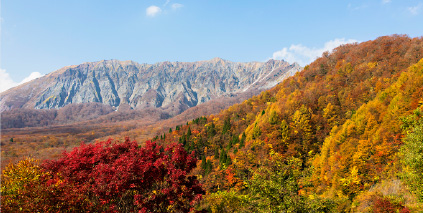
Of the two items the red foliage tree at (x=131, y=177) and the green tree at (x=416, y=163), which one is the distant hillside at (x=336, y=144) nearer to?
the green tree at (x=416, y=163)

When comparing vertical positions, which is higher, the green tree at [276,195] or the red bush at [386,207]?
the green tree at [276,195]

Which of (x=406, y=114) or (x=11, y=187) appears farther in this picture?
(x=406, y=114)

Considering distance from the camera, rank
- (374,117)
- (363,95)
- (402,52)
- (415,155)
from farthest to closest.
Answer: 1. (402,52)
2. (363,95)
3. (374,117)
4. (415,155)

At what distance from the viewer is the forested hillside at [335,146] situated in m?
21.9

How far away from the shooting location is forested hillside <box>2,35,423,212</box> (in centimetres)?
2194

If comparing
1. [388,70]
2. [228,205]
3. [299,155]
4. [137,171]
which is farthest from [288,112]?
[137,171]

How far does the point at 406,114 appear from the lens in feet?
168

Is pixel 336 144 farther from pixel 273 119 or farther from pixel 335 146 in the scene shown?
pixel 273 119

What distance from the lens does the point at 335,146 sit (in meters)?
64.2

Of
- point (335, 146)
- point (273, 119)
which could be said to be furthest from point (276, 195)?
point (273, 119)

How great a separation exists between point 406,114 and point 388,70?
49.8 metres

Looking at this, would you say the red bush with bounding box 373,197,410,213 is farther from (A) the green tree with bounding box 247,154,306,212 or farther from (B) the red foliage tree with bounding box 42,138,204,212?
(B) the red foliage tree with bounding box 42,138,204,212

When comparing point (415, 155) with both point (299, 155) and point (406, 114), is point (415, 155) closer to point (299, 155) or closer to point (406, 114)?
point (406, 114)

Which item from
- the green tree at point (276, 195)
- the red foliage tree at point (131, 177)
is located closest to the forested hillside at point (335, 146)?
the green tree at point (276, 195)
